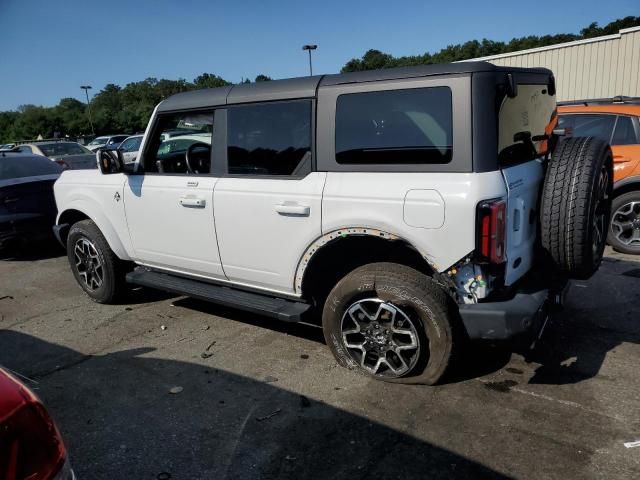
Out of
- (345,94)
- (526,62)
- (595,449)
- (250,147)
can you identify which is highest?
(526,62)

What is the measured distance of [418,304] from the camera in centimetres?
308

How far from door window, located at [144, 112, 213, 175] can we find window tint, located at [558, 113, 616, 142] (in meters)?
4.45

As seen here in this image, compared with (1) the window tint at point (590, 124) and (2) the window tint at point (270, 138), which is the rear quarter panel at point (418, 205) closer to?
(2) the window tint at point (270, 138)

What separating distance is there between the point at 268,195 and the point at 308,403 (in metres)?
1.43

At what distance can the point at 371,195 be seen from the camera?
3.12 m

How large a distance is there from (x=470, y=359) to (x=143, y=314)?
10.1 ft

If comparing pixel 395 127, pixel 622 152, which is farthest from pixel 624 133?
pixel 395 127

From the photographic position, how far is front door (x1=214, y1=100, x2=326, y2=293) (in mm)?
3473

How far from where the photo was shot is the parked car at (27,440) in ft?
4.84

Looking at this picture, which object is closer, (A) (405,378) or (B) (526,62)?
(A) (405,378)

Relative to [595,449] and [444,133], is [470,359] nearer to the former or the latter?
[595,449]

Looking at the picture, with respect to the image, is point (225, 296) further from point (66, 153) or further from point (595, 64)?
point (595, 64)

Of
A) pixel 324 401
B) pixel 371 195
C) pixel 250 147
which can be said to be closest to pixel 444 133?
pixel 371 195

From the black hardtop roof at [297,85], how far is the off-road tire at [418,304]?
1.20 metres
